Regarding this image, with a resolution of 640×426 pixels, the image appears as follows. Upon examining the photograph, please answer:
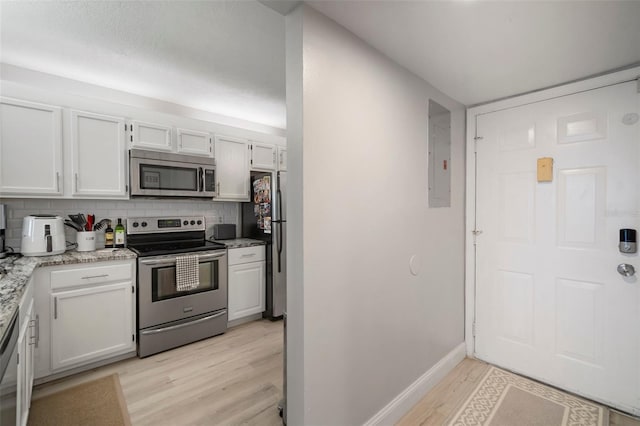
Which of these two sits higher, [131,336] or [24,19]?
[24,19]

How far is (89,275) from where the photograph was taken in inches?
90.1

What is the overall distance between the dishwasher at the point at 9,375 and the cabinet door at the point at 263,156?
2.69 metres

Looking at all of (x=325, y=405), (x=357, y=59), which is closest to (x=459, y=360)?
(x=325, y=405)

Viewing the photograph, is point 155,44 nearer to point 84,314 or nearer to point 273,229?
point 273,229

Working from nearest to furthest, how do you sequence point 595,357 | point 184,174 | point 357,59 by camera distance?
1. point 357,59
2. point 595,357
3. point 184,174

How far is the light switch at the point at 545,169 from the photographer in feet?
7.06

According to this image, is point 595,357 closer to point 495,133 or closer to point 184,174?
point 495,133

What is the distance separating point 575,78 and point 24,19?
3727 millimetres

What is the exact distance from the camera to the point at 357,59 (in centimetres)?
155

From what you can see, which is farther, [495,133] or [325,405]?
[495,133]

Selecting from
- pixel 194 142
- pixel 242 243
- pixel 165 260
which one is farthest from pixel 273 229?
pixel 194 142

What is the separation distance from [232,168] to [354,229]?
240 cm

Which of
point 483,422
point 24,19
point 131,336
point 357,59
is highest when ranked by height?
point 24,19

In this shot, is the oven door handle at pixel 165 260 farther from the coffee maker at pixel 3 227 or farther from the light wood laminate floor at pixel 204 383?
the coffee maker at pixel 3 227
